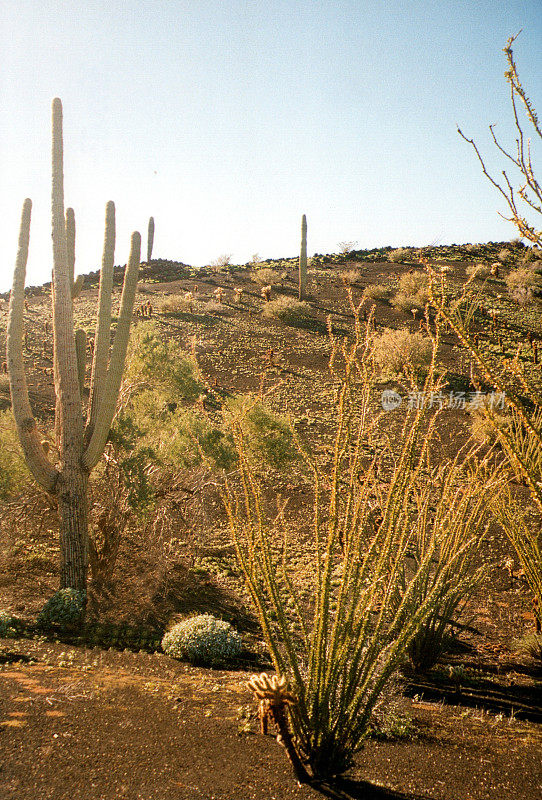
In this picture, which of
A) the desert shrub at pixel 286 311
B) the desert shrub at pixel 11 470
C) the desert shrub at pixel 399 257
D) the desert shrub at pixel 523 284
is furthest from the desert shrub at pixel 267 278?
the desert shrub at pixel 11 470

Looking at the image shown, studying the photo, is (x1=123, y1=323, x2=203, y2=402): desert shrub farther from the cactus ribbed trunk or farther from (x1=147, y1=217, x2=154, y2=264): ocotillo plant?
(x1=147, y1=217, x2=154, y2=264): ocotillo plant

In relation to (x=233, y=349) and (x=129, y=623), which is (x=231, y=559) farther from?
(x=233, y=349)

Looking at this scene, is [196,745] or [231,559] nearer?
[196,745]

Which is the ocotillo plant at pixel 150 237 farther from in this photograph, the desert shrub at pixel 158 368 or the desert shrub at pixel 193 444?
the desert shrub at pixel 193 444

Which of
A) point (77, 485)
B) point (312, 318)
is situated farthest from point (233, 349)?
point (77, 485)

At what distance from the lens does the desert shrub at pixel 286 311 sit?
24484mm

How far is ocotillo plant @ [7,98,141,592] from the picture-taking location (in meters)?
6.35

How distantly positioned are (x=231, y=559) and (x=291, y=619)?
1.94 meters

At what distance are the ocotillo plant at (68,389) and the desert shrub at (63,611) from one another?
40cm

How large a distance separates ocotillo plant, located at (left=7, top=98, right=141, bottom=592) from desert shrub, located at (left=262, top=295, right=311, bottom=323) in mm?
17354

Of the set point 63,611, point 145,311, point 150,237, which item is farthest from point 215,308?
point 63,611

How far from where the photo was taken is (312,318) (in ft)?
81.1

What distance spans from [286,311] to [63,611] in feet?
Answer: 66.3

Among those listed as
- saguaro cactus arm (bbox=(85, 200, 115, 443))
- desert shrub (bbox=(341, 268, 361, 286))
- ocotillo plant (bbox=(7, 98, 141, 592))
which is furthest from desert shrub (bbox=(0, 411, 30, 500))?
desert shrub (bbox=(341, 268, 361, 286))
